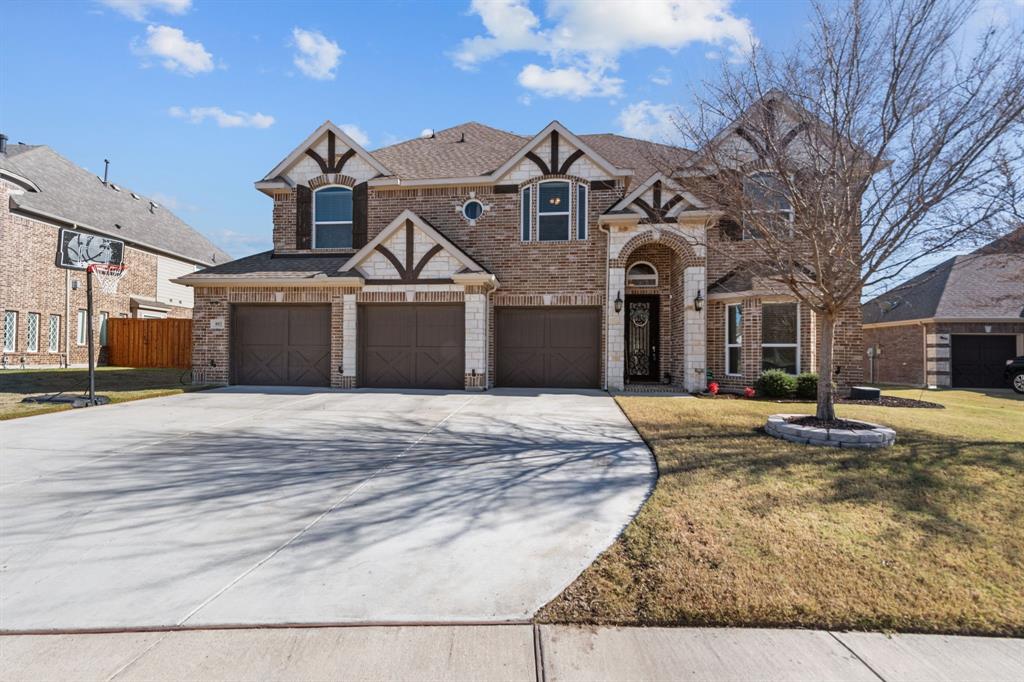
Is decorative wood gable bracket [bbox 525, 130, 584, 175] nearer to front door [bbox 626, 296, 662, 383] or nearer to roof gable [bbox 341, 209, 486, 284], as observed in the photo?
roof gable [bbox 341, 209, 486, 284]

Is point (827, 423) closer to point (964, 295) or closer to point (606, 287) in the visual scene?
point (606, 287)

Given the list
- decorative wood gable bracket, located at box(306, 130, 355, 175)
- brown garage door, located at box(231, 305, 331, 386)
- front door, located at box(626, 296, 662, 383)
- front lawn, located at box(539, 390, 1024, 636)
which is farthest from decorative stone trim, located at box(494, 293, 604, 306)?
front lawn, located at box(539, 390, 1024, 636)

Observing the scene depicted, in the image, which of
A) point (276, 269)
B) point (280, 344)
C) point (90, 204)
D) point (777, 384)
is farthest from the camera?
point (90, 204)

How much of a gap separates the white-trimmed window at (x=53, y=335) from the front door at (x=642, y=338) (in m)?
24.3

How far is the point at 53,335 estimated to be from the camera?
21281 millimetres

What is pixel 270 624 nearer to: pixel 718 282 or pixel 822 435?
pixel 822 435

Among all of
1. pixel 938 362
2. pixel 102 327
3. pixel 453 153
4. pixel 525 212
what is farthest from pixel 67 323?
pixel 938 362

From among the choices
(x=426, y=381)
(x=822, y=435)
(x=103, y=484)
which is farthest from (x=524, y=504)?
(x=426, y=381)

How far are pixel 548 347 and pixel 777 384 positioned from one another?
6.12 meters

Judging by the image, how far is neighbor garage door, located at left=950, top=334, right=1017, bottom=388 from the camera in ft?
62.6

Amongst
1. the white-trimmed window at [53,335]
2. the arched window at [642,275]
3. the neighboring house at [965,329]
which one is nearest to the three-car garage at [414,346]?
the arched window at [642,275]

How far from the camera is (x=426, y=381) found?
46.0 feet

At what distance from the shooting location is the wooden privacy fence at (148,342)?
20.9 m

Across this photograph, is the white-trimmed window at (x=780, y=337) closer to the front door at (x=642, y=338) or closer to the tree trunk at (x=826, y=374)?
the front door at (x=642, y=338)
